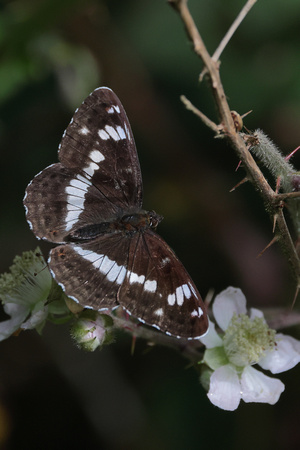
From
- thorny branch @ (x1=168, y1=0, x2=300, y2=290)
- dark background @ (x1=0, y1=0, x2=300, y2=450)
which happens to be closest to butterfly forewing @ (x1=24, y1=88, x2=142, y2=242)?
thorny branch @ (x1=168, y1=0, x2=300, y2=290)

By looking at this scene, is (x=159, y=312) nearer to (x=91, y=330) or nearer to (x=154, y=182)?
(x=91, y=330)

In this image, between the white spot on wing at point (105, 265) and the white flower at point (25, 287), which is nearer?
the white spot on wing at point (105, 265)

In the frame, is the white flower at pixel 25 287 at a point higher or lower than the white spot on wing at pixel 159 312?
higher

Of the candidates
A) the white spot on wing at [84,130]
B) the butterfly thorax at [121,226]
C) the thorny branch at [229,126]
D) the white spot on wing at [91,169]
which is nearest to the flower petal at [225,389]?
the thorny branch at [229,126]

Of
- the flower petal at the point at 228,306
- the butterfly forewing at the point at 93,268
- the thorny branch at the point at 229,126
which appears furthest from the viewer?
the flower petal at the point at 228,306

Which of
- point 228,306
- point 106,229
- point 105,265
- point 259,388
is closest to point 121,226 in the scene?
point 106,229

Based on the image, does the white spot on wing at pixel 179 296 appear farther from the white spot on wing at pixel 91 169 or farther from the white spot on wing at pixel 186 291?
the white spot on wing at pixel 91 169

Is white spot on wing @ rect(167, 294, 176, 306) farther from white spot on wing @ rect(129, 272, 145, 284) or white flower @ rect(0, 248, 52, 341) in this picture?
white flower @ rect(0, 248, 52, 341)

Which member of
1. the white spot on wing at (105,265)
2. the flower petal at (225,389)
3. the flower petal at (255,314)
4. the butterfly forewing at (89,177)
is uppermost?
the butterfly forewing at (89,177)
